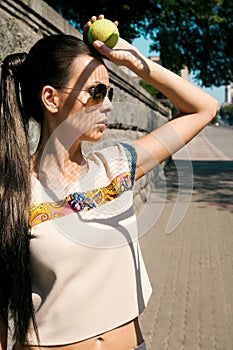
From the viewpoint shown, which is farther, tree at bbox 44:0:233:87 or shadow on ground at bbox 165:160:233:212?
tree at bbox 44:0:233:87

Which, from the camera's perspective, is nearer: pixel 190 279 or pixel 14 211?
pixel 14 211

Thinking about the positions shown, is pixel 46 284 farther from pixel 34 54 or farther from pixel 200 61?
pixel 200 61

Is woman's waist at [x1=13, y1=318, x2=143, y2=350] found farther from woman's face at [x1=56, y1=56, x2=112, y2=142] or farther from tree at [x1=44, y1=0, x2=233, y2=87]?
tree at [x1=44, y1=0, x2=233, y2=87]

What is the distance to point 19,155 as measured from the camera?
1658 mm

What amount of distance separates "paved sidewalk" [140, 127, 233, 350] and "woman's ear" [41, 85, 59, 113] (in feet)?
1.58

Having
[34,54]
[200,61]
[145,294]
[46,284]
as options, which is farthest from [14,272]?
[200,61]

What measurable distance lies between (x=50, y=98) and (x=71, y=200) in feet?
1.11

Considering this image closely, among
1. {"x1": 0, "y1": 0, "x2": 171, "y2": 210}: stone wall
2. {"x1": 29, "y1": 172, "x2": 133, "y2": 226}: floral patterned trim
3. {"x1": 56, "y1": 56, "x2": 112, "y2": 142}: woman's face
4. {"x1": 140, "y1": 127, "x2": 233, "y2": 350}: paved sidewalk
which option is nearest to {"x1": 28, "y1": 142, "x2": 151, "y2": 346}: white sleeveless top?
{"x1": 29, "y1": 172, "x2": 133, "y2": 226}: floral patterned trim

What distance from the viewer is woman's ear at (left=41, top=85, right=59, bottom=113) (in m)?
1.70

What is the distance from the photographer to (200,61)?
2316cm

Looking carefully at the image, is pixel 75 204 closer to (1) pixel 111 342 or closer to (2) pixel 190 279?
(1) pixel 111 342

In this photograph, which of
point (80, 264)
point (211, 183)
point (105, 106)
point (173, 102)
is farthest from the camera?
point (211, 183)

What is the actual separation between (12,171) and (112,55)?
1.56ft

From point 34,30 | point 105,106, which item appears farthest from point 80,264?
point 34,30
